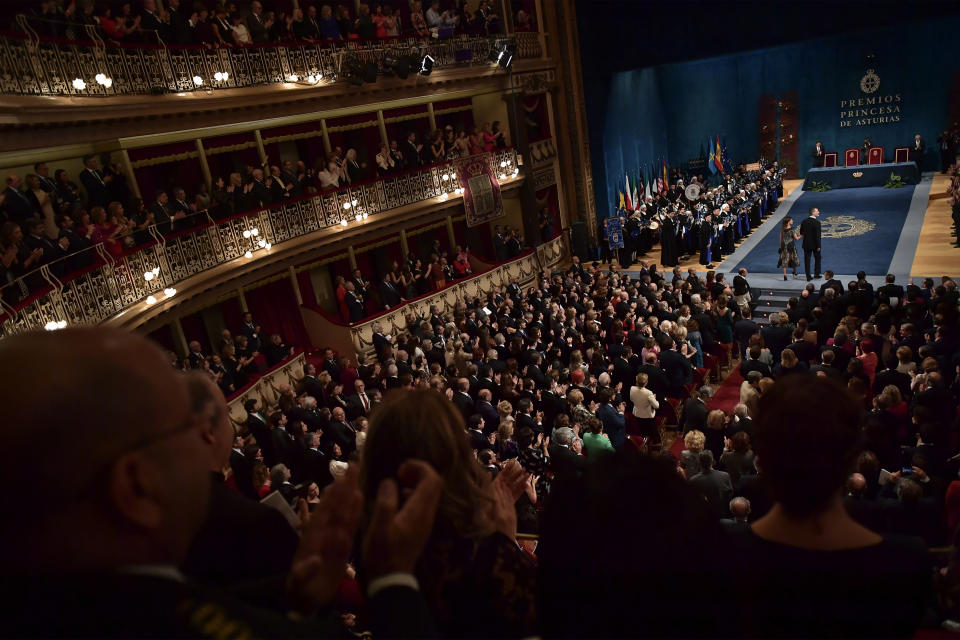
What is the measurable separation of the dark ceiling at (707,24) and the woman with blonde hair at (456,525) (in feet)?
60.0

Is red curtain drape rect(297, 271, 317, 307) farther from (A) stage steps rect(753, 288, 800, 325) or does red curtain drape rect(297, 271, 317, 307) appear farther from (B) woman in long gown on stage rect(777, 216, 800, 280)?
(B) woman in long gown on stage rect(777, 216, 800, 280)

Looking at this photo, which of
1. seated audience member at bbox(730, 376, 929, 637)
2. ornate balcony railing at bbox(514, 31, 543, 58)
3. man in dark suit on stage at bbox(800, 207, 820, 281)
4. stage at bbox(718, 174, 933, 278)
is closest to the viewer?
seated audience member at bbox(730, 376, 929, 637)

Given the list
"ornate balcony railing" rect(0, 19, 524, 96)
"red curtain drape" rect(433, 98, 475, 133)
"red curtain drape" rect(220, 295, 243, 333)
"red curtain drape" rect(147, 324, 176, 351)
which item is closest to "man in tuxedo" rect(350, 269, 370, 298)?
"red curtain drape" rect(220, 295, 243, 333)

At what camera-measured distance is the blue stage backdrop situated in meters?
24.7

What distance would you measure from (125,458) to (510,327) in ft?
37.7

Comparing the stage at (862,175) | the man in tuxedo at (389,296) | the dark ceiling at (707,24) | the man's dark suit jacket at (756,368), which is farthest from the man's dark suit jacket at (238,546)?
the stage at (862,175)

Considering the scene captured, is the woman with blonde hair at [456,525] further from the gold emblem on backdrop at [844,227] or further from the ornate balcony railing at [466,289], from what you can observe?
the gold emblem on backdrop at [844,227]

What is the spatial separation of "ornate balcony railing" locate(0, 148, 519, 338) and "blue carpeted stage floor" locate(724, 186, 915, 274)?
30.8 feet

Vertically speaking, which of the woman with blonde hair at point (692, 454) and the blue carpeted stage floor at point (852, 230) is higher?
the woman with blonde hair at point (692, 454)

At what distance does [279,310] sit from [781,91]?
24.3m

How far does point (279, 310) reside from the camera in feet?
50.5

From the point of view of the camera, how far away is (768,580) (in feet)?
4.69

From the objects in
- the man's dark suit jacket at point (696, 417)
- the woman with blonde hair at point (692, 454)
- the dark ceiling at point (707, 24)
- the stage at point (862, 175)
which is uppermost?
the dark ceiling at point (707, 24)

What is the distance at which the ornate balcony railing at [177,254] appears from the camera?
7836mm
